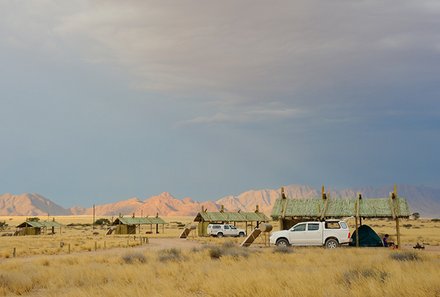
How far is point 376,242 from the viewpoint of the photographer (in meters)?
34.0

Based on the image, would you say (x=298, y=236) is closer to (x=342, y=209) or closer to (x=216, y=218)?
(x=342, y=209)

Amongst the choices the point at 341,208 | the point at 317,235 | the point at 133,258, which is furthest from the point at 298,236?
the point at 133,258

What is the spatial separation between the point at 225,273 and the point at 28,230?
235 feet

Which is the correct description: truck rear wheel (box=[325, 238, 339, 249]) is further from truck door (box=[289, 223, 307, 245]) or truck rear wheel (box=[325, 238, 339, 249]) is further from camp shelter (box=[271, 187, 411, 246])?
camp shelter (box=[271, 187, 411, 246])

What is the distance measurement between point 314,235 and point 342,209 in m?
5.64

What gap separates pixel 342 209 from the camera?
114 ft

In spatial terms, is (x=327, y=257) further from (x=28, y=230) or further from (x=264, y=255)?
(x=28, y=230)

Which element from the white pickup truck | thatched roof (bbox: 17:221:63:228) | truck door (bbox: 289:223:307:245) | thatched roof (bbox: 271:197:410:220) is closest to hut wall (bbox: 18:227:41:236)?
thatched roof (bbox: 17:221:63:228)

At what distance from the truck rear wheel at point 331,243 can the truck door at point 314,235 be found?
43 cm

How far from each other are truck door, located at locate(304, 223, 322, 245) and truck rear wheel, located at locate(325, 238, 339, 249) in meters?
0.43

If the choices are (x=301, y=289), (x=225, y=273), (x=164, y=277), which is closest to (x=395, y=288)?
(x=301, y=289)

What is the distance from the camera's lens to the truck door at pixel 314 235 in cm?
2975

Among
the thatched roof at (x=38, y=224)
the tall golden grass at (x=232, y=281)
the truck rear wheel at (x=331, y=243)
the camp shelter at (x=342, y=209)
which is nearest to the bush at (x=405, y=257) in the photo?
the tall golden grass at (x=232, y=281)

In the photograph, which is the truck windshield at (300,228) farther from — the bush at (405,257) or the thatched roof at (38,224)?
the thatched roof at (38,224)
